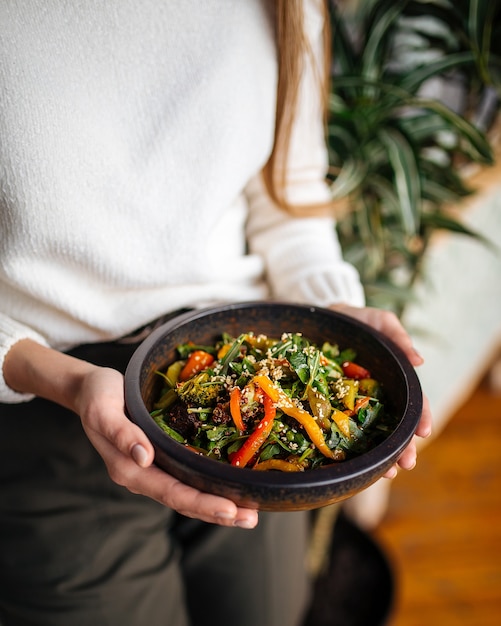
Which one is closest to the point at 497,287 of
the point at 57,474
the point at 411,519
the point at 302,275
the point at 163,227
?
the point at 411,519

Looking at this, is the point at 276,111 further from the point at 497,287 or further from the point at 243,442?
the point at 497,287

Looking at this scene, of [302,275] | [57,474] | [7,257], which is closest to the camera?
[7,257]

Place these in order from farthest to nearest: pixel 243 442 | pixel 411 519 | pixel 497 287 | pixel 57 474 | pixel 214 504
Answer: pixel 497 287 → pixel 411 519 → pixel 57 474 → pixel 243 442 → pixel 214 504

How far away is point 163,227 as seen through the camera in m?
0.90

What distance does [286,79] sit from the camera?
970mm

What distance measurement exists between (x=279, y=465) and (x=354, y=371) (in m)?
0.22

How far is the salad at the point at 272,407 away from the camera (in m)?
0.71

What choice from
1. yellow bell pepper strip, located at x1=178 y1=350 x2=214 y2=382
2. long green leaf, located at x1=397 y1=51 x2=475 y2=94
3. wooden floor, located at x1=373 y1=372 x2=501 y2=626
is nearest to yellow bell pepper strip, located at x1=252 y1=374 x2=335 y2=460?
yellow bell pepper strip, located at x1=178 y1=350 x2=214 y2=382

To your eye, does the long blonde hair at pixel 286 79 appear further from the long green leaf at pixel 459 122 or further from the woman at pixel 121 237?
the long green leaf at pixel 459 122

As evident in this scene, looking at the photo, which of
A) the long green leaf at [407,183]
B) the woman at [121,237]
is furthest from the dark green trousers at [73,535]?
the long green leaf at [407,183]

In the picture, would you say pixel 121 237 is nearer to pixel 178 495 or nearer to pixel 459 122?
pixel 178 495

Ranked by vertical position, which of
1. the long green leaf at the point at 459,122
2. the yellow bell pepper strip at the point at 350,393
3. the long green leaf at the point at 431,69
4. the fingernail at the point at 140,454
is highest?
the long green leaf at the point at 431,69

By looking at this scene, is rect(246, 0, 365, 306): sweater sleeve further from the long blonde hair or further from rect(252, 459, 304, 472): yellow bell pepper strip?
rect(252, 459, 304, 472): yellow bell pepper strip

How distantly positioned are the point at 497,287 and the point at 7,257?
196 centimetres
